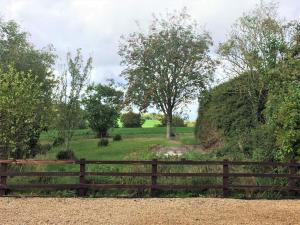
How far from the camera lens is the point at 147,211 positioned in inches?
438

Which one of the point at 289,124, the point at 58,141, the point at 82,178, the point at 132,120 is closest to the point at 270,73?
the point at 289,124

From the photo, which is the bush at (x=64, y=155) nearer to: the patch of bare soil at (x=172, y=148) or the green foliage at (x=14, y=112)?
the green foliage at (x=14, y=112)

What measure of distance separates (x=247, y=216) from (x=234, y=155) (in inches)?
305

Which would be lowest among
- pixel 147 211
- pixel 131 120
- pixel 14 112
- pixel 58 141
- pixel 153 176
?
pixel 147 211

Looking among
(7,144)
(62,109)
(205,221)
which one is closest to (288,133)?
(205,221)

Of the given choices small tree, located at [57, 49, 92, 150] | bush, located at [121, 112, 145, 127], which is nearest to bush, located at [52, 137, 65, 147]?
small tree, located at [57, 49, 92, 150]

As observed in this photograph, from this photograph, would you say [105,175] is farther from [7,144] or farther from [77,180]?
[7,144]

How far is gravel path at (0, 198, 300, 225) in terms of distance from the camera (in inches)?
391

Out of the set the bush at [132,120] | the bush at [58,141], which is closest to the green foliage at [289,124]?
the bush at [58,141]

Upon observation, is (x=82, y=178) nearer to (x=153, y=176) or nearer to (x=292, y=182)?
(x=153, y=176)

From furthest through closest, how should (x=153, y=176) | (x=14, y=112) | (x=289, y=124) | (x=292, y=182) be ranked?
(x=14, y=112) < (x=289, y=124) < (x=292, y=182) < (x=153, y=176)

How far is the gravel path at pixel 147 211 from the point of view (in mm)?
9938

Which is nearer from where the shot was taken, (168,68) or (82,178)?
(82,178)

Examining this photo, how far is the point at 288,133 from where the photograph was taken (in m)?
14.8
